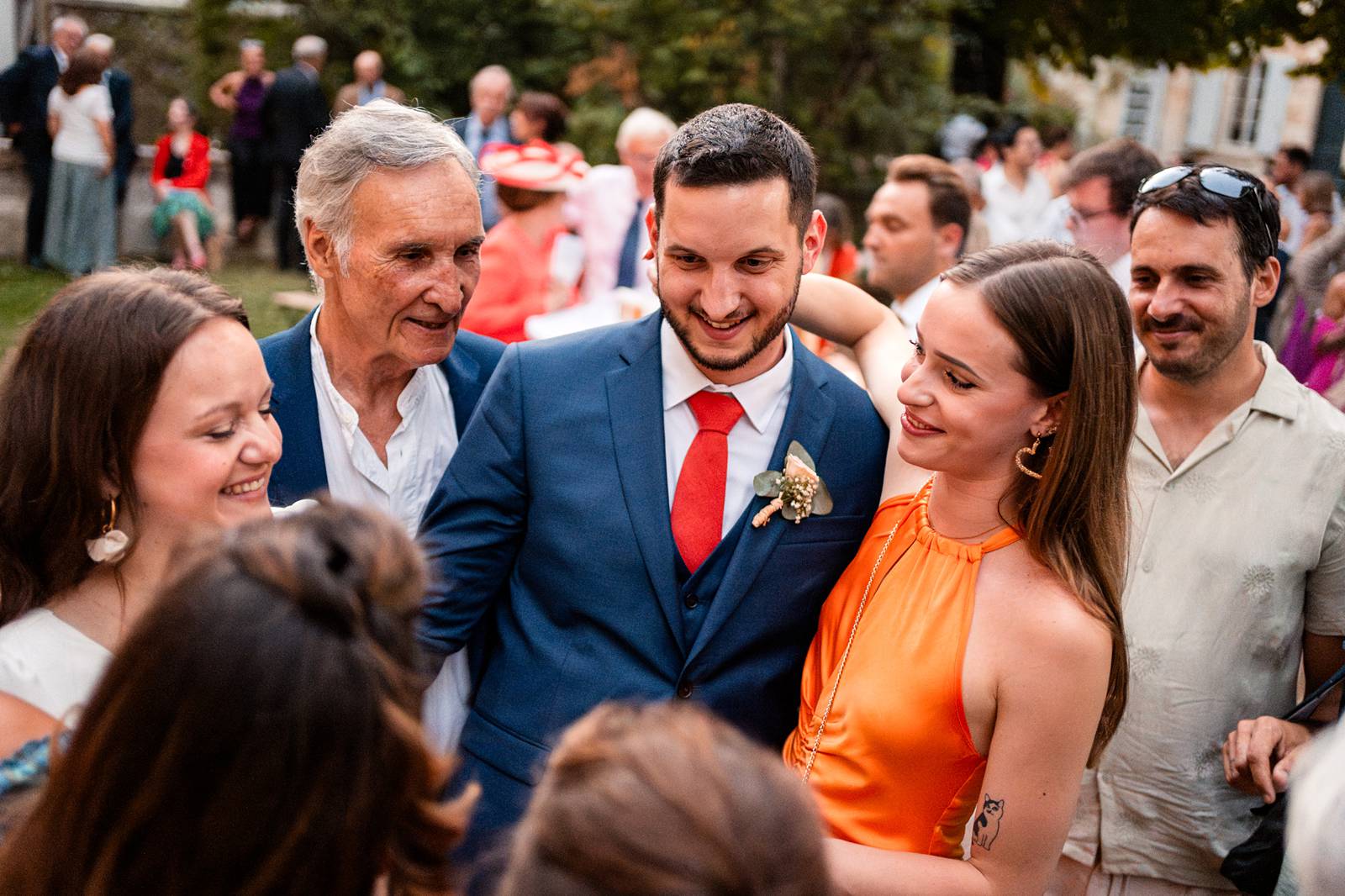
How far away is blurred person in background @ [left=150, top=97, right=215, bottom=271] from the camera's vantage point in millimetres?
12406

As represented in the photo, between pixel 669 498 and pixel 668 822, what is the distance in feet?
4.67

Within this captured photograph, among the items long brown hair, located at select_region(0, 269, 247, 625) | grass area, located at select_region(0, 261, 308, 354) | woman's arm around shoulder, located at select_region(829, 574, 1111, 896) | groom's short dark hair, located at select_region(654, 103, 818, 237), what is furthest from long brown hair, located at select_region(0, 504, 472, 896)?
grass area, located at select_region(0, 261, 308, 354)

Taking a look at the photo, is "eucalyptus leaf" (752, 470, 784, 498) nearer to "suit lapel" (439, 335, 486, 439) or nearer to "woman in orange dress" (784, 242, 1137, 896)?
"woman in orange dress" (784, 242, 1137, 896)

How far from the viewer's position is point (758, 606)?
2.45 meters

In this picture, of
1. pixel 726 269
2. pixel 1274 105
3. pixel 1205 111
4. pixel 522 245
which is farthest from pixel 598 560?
pixel 1205 111

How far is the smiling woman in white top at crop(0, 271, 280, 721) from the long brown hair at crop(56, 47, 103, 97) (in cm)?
1084

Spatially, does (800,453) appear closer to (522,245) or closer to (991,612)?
(991,612)

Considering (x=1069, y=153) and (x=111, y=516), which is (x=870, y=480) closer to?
(x=111, y=516)

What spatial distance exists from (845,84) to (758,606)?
49.8 ft

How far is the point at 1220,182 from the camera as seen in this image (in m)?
3.00

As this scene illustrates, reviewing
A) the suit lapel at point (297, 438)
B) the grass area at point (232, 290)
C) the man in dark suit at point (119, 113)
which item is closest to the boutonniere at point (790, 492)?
the suit lapel at point (297, 438)

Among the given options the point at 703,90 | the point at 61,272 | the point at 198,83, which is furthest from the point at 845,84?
the point at 61,272

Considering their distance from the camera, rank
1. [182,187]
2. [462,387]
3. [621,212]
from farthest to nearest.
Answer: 1. [182,187]
2. [621,212]
3. [462,387]

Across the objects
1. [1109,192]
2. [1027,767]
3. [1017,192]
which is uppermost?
[1109,192]
